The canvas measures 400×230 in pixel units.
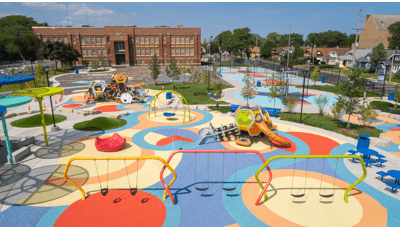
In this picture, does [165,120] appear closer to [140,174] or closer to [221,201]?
[140,174]

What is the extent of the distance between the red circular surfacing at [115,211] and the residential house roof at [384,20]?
116 m

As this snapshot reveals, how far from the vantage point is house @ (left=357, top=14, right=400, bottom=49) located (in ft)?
302

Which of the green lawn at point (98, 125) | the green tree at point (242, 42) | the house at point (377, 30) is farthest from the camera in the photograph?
the house at point (377, 30)

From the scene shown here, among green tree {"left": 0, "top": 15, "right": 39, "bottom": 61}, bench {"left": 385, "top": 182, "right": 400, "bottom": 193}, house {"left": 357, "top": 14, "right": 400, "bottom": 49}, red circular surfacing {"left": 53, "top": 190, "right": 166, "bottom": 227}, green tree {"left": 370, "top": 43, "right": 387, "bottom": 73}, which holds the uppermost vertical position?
house {"left": 357, "top": 14, "right": 400, "bottom": 49}

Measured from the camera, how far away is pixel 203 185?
12.6 m

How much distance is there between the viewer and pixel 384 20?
94.7m

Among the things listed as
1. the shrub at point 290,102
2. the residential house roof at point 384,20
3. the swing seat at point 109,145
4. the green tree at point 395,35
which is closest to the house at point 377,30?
the residential house roof at point 384,20

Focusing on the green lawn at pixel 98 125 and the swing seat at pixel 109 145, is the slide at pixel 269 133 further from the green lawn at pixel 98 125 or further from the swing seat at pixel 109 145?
the green lawn at pixel 98 125

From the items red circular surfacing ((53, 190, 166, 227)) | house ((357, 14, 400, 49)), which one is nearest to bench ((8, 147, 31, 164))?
red circular surfacing ((53, 190, 166, 227))

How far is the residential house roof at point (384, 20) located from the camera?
306ft

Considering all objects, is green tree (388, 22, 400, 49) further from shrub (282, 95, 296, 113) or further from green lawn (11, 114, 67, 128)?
green lawn (11, 114, 67, 128)

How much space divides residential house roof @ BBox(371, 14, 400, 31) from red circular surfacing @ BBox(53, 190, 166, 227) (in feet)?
380

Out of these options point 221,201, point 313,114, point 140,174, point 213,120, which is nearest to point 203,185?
point 221,201

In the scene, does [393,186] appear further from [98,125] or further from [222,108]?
[98,125]
